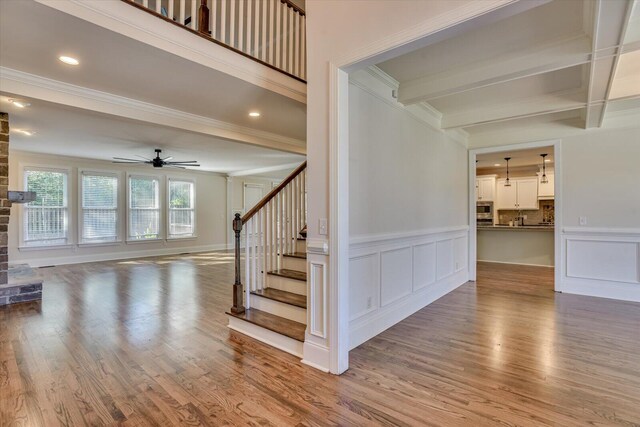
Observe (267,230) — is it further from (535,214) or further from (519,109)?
(535,214)

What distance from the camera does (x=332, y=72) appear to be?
7.99 ft

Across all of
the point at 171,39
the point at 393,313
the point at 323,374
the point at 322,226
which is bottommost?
the point at 323,374

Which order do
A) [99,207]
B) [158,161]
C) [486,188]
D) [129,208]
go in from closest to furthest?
[158,161]
[99,207]
[129,208]
[486,188]

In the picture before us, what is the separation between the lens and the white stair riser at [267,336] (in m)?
2.78

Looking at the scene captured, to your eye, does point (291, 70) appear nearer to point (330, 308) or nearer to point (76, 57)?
point (76, 57)

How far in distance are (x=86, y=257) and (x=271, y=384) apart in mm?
7926

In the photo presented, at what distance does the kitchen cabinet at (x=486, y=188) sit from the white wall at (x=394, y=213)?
15.2ft

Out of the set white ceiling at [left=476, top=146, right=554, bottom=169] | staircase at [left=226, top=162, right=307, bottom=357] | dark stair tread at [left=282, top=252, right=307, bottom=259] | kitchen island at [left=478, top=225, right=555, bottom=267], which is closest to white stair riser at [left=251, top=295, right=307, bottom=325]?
staircase at [left=226, top=162, right=307, bottom=357]

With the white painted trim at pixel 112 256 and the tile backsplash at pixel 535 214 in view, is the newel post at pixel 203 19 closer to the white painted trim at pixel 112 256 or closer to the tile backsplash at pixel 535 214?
the white painted trim at pixel 112 256

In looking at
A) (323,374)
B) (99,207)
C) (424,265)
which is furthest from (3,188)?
(424,265)

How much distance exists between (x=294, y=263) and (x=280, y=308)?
71cm

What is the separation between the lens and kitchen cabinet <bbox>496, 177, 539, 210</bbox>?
27.7ft

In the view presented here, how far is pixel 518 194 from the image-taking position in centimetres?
867

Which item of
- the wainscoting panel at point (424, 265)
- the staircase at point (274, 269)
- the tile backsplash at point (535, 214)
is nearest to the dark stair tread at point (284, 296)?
the staircase at point (274, 269)
